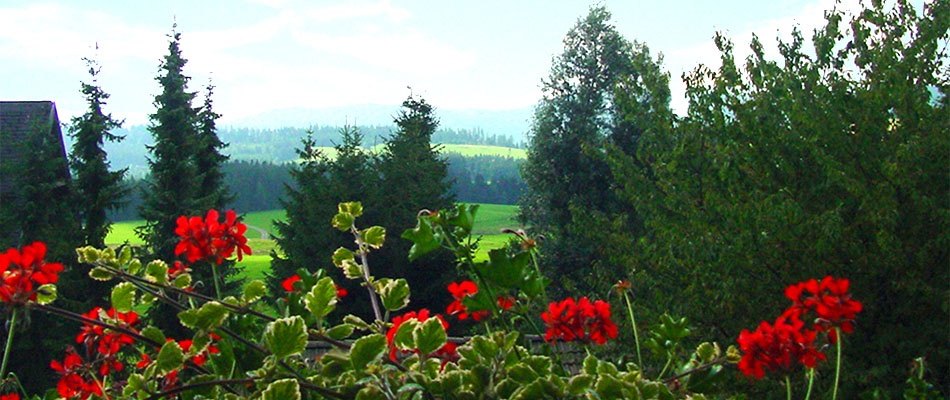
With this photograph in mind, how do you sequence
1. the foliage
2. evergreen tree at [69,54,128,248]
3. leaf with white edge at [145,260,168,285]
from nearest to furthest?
leaf with white edge at [145,260,168,285] < the foliage < evergreen tree at [69,54,128,248]

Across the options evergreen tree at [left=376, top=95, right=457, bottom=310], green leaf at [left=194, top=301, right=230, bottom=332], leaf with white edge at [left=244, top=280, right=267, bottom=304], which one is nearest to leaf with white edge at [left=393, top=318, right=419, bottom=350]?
green leaf at [left=194, top=301, right=230, bottom=332]

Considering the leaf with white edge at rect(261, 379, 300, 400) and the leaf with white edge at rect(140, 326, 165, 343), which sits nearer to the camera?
the leaf with white edge at rect(261, 379, 300, 400)

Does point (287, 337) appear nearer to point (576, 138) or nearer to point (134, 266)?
point (134, 266)

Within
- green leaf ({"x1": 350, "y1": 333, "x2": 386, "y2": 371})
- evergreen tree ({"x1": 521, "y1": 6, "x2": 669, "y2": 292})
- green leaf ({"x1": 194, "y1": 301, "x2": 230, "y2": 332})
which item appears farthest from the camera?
evergreen tree ({"x1": 521, "y1": 6, "x2": 669, "y2": 292})

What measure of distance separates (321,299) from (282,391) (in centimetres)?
32

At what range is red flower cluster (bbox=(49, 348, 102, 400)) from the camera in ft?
6.68

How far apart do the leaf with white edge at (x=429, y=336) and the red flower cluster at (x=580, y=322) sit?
42 cm

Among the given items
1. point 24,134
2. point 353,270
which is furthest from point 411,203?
point 353,270

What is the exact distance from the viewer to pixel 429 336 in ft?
5.18

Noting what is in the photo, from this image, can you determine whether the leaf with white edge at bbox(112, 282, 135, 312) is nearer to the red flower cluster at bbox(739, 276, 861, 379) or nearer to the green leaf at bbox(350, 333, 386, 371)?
the green leaf at bbox(350, 333, 386, 371)

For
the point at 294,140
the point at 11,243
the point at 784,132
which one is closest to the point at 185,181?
the point at 11,243

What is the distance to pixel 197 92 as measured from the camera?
2227 cm

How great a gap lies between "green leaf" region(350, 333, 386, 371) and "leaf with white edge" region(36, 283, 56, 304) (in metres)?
0.69

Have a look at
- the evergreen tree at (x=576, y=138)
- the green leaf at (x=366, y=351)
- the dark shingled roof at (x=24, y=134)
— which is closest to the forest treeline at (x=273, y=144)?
the evergreen tree at (x=576, y=138)
